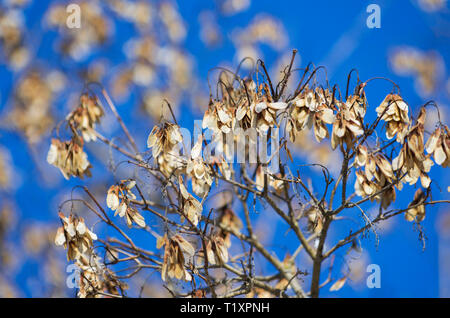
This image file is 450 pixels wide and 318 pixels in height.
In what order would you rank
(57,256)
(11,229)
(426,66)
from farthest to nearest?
(11,229), (57,256), (426,66)

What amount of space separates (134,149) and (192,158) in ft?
2.56

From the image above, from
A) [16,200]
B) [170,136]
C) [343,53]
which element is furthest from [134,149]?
[16,200]

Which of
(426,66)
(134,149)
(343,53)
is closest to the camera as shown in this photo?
(134,149)

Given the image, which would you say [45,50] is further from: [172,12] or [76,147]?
[76,147]

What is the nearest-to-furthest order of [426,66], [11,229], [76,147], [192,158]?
[192,158]
[76,147]
[426,66]
[11,229]

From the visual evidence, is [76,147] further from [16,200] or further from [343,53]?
[16,200]

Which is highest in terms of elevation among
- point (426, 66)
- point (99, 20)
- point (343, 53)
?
point (99, 20)

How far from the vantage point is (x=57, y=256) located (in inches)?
171

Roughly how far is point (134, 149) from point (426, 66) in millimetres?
2764

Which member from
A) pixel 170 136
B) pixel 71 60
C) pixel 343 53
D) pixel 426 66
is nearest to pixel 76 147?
pixel 170 136

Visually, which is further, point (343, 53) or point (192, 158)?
point (343, 53)

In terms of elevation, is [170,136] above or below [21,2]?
below

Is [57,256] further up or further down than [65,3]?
further down

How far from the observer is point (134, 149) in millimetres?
2209
